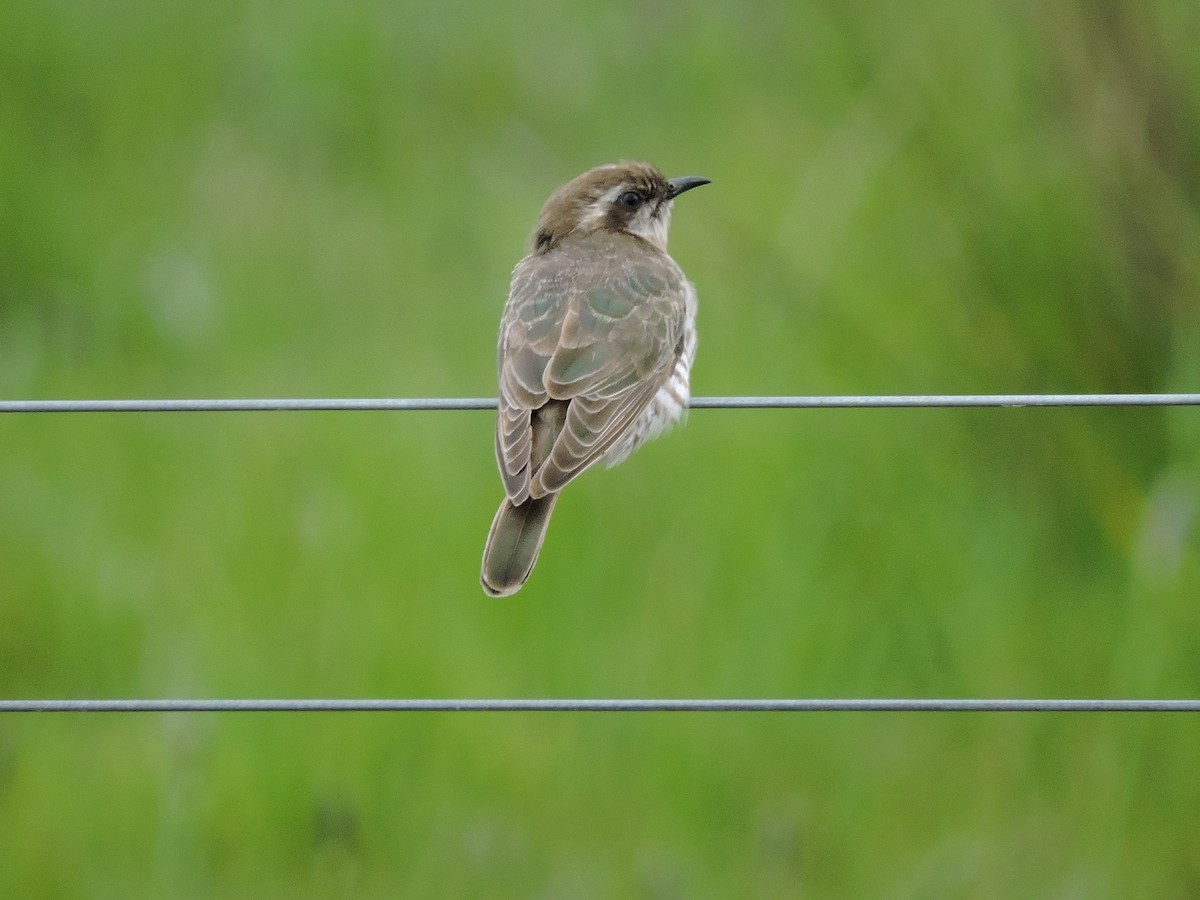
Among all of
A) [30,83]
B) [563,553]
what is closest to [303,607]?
[563,553]

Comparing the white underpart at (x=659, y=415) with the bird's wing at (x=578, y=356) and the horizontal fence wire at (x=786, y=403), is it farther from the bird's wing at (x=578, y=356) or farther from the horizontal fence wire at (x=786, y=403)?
the horizontal fence wire at (x=786, y=403)

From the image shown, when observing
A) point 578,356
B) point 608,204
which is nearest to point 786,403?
point 578,356

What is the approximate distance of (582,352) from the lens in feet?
16.1

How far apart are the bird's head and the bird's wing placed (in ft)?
0.95

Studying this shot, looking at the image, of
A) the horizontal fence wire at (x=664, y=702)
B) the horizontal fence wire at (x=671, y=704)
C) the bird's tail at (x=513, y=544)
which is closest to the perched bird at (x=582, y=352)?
the bird's tail at (x=513, y=544)

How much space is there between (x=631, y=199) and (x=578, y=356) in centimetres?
112

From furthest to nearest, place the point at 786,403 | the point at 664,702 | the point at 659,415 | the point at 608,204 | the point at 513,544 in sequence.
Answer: the point at 608,204
the point at 659,415
the point at 513,544
the point at 786,403
the point at 664,702

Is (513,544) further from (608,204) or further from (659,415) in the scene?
(608,204)

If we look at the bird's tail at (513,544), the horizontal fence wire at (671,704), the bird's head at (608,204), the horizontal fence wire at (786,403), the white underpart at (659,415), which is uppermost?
the bird's head at (608,204)

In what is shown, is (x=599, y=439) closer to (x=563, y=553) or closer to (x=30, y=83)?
(x=563, y=553)

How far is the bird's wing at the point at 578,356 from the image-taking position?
15.1 ft

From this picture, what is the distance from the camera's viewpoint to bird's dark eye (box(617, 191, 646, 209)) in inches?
230

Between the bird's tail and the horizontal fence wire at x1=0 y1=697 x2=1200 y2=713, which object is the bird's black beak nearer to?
the bird's tail

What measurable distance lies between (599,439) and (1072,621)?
1888 millimetres
